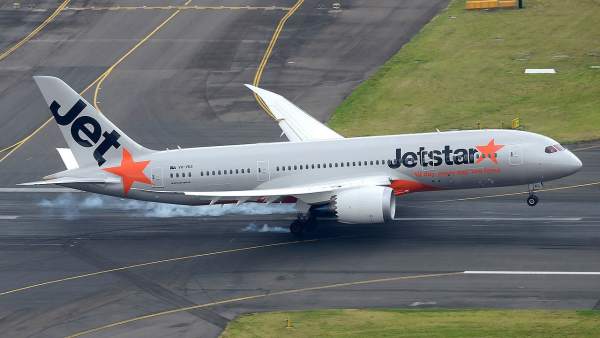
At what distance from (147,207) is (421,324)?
25537 millimetres

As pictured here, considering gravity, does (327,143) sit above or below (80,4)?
below

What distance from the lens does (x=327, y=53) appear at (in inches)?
3959

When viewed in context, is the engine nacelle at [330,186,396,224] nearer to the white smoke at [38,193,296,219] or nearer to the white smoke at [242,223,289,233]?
the white smoke at [242,223,289,233]

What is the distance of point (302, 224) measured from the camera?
2559 inches

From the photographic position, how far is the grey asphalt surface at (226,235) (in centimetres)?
5594

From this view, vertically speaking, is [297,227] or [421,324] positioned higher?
[297,227]

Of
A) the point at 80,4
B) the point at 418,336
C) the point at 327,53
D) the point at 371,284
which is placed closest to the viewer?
the point at 418,336

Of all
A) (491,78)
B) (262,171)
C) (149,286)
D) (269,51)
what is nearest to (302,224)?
(262,171)

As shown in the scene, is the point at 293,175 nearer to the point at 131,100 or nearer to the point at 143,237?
the point at 143,237

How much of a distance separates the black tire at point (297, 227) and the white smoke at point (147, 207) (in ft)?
15.3

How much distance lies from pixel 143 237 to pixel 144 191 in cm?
269

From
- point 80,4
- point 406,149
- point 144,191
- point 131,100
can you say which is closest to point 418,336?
point 406,149

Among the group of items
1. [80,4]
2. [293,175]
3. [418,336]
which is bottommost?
[418,336]

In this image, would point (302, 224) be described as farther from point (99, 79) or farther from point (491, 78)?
point (99, 79)
